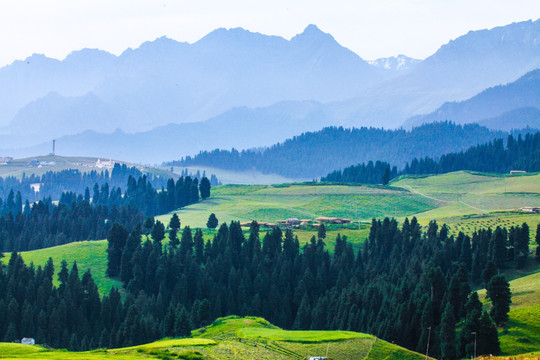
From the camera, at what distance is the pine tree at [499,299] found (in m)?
114

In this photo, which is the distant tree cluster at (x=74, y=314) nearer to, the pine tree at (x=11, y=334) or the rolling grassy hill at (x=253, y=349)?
the pine tree at (x=11, y=334)

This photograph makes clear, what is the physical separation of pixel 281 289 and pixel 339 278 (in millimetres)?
10459

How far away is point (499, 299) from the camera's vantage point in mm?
115000

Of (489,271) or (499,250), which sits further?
(499,250)

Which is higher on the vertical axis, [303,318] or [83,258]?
[83,258]

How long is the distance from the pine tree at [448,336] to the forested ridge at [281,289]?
13 centimetres

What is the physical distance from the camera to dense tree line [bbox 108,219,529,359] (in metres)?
124

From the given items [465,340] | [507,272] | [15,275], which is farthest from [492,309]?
[15,275]

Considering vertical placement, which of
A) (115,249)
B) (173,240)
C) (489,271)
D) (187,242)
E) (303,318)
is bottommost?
(303,318)

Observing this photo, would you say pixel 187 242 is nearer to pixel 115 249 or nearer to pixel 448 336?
pixel 115 249

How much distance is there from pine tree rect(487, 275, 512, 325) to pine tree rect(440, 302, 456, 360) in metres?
5.76

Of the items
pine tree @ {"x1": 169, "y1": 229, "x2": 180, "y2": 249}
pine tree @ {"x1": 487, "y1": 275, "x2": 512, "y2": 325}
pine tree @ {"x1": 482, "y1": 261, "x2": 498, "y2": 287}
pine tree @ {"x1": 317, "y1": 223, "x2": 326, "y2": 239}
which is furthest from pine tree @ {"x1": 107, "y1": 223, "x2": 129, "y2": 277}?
pine tree @ {"x1": 487, "y1": 275, "x2": 512, "y2": 325}

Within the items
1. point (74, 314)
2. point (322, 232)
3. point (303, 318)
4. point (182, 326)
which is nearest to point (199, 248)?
point (322, 232)

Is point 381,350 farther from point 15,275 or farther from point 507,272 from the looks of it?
point 15,275
